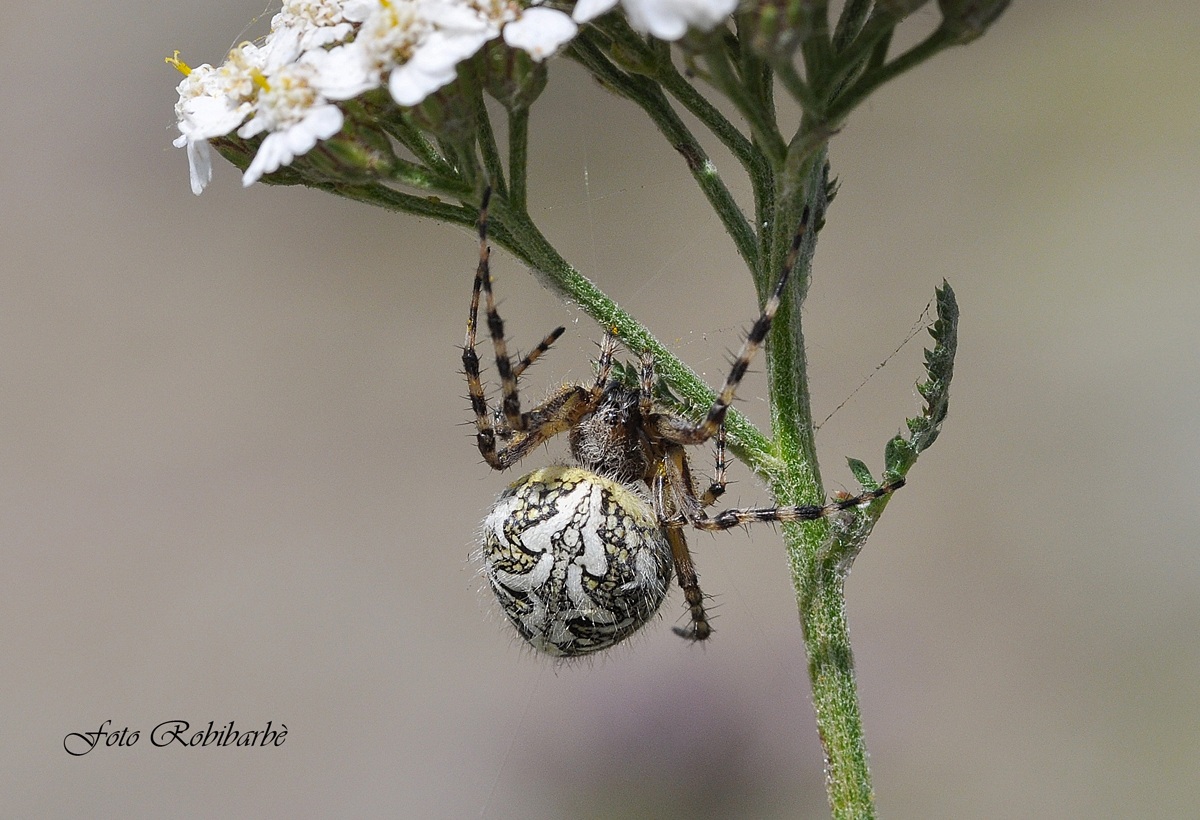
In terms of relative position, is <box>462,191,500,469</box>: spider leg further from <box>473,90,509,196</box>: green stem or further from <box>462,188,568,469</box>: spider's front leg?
<box>473,90,509,196</box>: green stem

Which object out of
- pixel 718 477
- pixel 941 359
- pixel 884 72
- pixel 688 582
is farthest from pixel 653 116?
pixel 688 582

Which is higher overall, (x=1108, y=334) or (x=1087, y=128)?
(x=1087, y=128)

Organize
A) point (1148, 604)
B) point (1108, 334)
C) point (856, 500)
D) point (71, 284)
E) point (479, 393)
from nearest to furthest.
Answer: point (856, 500) < point (479, 393) < point (1148, 604) < point (1108, 334) < point (71, 284)

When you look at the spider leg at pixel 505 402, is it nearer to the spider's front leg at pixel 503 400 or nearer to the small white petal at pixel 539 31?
the spider's front leg at pixel 503 400

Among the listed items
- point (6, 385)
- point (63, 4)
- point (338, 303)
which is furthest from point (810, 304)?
point (63, 4)

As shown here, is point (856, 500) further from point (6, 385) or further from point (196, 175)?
point (6, 385)

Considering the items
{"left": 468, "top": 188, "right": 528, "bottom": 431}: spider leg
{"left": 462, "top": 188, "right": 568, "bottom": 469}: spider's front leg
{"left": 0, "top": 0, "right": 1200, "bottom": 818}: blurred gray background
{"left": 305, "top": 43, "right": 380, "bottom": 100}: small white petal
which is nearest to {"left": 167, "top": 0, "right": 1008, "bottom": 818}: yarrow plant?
{"left": 305, "top": 43, "right": 380, "bottom": 100}: small white petal

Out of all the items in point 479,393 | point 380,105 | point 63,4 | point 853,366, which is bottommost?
point 479,393
